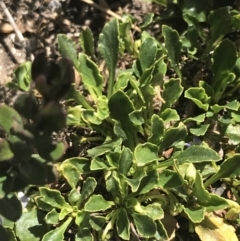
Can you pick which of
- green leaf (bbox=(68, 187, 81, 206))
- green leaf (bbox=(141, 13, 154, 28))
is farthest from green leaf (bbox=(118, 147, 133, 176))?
green leaf (bbox=(141, 13, 154, 28))

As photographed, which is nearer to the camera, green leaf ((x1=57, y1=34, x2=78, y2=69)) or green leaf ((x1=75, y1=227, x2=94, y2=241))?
green leaf ((x1=75, y1=227, x2=94, y2=241))

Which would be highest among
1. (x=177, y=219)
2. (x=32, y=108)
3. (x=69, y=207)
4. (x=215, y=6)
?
(x=32, y=108)

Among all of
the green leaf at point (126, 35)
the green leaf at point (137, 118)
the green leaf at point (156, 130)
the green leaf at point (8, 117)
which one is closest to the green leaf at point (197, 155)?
the green leaf at point (156, 130)

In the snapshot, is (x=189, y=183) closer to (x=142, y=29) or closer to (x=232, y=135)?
(x=232, y=135)

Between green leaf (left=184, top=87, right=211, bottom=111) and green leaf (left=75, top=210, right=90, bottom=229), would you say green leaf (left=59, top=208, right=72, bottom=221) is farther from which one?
green leaf (left=184, top=87, right=211, bottom=111)

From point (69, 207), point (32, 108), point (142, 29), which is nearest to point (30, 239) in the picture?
point (69, 207)

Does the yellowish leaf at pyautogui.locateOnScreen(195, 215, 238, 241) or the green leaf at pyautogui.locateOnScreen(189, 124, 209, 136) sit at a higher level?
the green leaf at pyautogui.locateOnScreen(189, 124, 209, 136)

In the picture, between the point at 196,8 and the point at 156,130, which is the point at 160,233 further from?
the point at 196,8
